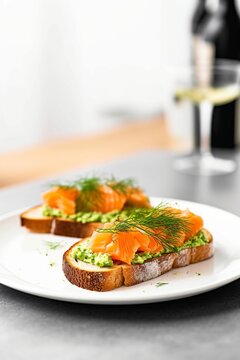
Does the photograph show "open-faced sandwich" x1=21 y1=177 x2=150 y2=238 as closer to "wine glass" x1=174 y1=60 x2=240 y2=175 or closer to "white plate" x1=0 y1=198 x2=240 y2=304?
"white plate" x1=0 y1=198 x2=240 y2=304

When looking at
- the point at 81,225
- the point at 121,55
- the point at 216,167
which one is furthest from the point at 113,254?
the point at 121,55

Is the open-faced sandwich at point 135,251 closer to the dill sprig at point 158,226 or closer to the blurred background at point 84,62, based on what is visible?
the dill sprig at point 158,226

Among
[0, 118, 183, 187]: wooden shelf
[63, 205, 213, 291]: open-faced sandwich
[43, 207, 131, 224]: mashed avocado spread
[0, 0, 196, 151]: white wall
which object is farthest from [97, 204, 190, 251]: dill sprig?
[0, 0, 196, 151]: white wall

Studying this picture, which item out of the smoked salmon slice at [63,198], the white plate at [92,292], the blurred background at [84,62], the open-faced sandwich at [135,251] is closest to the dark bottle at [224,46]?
the blurred background at [84,62]

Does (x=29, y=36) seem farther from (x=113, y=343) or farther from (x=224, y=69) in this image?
(x=113, y=343)

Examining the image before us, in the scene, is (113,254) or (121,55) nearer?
(113,254)

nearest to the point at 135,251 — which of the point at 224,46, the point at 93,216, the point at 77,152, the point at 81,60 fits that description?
the point at 93,216
